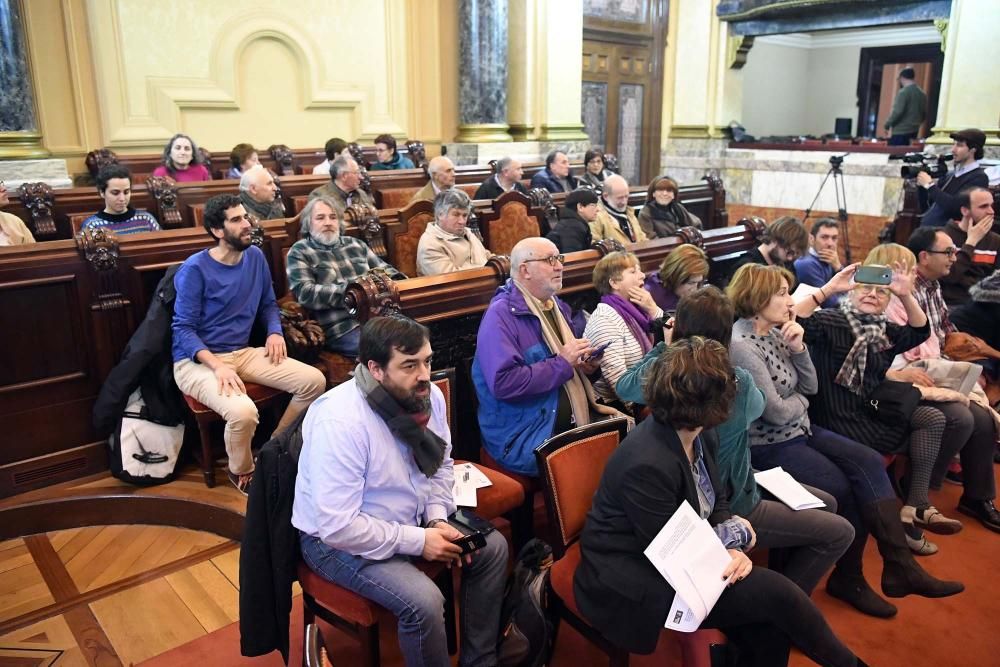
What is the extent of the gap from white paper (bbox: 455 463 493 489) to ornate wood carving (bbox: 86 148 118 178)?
459cm

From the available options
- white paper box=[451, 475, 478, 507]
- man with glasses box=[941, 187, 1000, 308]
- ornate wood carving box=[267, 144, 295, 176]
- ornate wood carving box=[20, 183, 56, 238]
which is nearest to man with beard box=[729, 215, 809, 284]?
man with glasses box=[941, 187, 1000, 308]

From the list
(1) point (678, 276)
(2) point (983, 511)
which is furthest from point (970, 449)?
(1) point (678, 276)

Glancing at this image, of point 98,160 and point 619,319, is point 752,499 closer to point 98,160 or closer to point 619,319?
point 619,319

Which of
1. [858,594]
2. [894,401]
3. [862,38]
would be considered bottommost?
[858,594]

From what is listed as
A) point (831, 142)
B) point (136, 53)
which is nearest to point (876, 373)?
point (136, 53)

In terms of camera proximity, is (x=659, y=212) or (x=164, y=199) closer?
(x=164, y=199)

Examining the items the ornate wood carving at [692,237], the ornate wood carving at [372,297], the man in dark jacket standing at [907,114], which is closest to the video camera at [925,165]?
the man in dark jacket standing at [907,114]

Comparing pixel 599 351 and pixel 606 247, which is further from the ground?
pixel 606 247

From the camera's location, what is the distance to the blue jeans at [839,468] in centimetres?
263

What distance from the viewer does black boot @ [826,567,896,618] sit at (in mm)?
2549

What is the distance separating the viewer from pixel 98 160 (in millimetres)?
5844

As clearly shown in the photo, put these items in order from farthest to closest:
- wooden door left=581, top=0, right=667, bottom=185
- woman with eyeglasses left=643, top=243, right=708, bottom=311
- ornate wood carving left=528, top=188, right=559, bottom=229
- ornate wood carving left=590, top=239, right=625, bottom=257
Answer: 1. wooden door left=581, top=0, right=667, bottom=185
2. ornate wood carving left=528, top=188, right=559, bottom=229
3. ornate wood carving left=590, top=239, right=625, bottom=257
4. woman with eyeglasses left=643, top=243, right=708, bottom=311

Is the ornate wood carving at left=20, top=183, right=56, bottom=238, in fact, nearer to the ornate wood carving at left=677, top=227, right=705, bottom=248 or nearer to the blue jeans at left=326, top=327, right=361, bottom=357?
the blue jeans at left=326, top=327, right=361, bottom=357

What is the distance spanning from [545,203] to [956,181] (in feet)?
9.68
